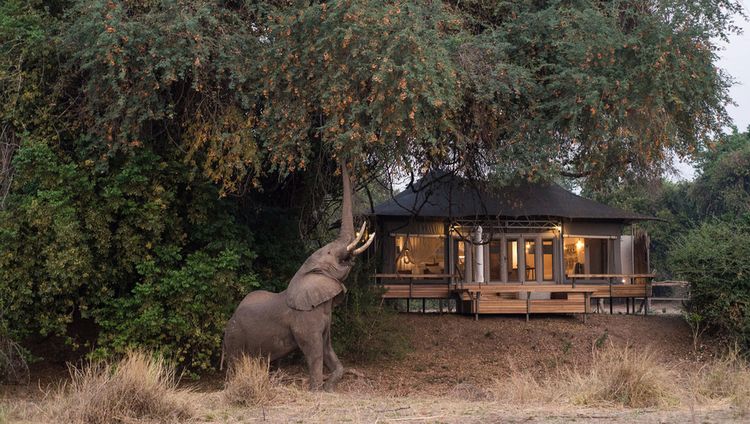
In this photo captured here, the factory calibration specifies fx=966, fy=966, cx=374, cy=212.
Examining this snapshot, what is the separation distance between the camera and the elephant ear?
1533 cm

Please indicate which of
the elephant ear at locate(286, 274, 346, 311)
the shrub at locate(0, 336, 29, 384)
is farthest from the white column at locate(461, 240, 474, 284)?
the shrub at locate(0, 336, 29, 384)

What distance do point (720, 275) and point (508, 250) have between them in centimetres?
765

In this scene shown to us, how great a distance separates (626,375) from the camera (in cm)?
1134

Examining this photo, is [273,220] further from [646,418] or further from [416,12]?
[646,418]

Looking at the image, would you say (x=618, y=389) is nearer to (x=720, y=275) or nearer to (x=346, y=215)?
(x=346, y=215)

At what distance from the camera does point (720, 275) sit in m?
24.0

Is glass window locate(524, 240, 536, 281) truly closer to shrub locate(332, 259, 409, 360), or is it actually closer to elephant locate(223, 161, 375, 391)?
shrub locate(332, 259, 409, 360)

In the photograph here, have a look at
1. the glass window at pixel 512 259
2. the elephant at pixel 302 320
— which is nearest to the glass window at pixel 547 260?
the glass window at pixel 512 259

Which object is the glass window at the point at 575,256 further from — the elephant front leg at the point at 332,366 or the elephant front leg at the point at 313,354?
the elephant front leg at the point at 313,354

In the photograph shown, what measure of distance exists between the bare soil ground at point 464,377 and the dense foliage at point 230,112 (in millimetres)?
2159

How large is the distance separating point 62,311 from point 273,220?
17.4 ft

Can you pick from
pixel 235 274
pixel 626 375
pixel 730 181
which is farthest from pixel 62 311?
pixel 730 181

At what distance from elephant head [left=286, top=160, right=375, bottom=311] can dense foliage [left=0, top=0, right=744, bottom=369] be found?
53.8 inches

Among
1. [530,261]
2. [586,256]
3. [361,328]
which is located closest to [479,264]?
[530,261]
